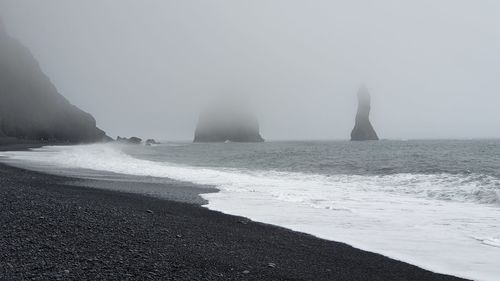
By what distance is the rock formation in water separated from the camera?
351 ft

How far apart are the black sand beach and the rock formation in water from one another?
10013cm

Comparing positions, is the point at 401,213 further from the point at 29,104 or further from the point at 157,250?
the point at 29,104

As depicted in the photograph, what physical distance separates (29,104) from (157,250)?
123m

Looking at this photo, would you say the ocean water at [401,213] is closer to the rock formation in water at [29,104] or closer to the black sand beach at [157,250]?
the black sand beach at [157,250]

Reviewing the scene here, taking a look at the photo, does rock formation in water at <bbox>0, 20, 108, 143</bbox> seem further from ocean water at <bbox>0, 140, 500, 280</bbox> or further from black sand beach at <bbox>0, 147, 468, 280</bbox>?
black sand beach at <bbox>0, 147, 468, 280</bbox>

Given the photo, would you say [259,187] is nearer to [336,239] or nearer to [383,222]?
[383,222]

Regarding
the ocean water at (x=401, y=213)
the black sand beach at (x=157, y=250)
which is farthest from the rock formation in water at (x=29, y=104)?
the black sand beach at (x=157, y=250)

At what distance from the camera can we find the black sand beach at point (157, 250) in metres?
6.71

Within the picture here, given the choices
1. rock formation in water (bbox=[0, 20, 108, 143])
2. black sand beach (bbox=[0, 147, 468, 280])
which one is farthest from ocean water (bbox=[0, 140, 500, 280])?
rock formation in water (bbox=[0, 20, 108, 143])

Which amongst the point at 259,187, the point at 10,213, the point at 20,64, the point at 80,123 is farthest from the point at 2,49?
the point at 10,213

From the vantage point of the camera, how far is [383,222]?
13.4 metres

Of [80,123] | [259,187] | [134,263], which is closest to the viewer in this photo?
[134,263]

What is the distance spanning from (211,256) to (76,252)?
2.52 metres

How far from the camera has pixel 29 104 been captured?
376 ft
